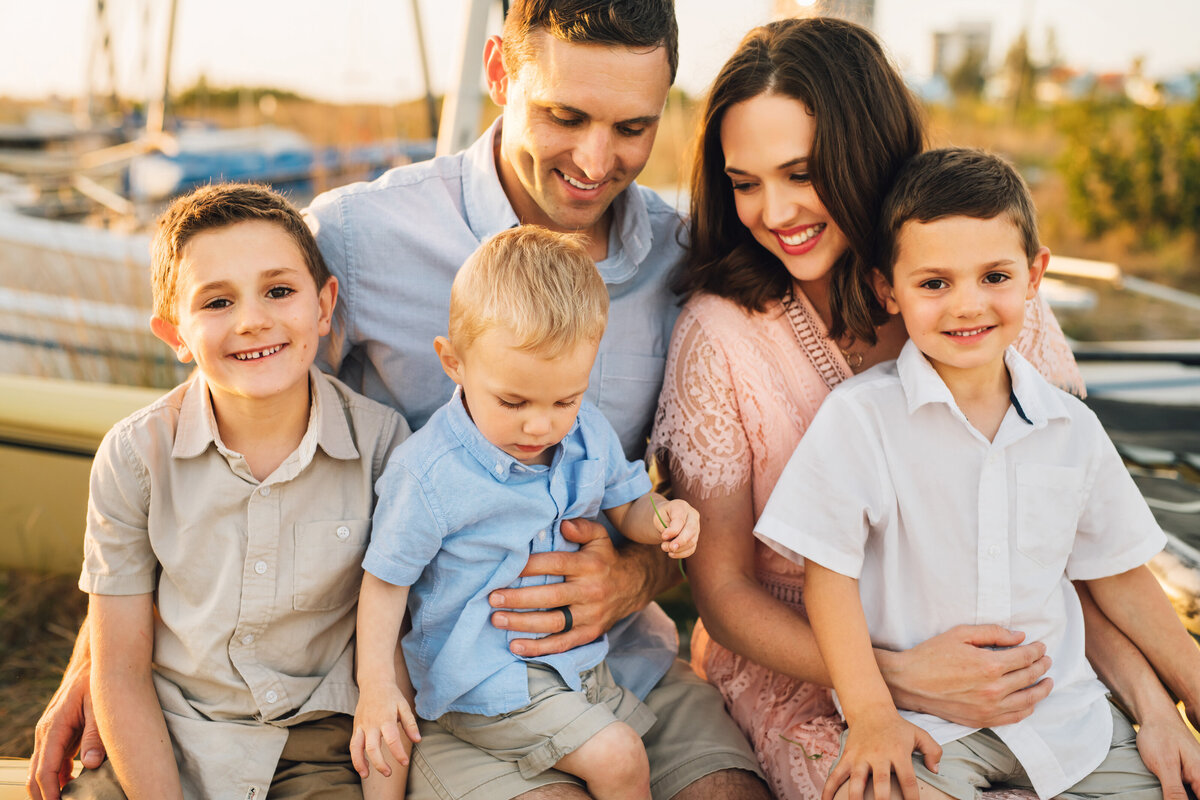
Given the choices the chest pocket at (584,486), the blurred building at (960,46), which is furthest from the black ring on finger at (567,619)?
the blurred building at (960,46)

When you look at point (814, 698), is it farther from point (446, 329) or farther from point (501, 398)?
point (446, 329)

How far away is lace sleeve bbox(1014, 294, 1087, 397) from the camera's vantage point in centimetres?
204

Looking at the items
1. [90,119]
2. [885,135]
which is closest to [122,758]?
[885,135]

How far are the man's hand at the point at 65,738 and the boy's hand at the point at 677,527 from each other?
3.46 feet

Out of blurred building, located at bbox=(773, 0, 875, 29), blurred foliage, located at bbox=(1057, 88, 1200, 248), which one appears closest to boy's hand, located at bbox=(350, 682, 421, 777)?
blurred building, located at bbox=(773, 0, 875, 29)

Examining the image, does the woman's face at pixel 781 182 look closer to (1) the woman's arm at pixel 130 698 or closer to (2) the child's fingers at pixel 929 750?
(2) the child's fingers at pixel 929 750

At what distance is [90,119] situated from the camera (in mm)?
8906

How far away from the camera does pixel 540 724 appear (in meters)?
1.63

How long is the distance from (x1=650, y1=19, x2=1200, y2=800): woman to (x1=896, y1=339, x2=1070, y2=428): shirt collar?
9.2 inches

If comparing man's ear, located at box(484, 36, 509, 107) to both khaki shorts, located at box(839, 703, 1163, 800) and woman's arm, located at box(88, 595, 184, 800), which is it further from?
khaki shorts, located at box(839, 703, 1163, 800)

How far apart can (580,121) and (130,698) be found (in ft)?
4.57

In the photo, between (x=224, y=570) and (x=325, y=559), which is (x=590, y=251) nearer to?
(x=325, y=559)

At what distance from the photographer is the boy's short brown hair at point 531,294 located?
5.13 feet

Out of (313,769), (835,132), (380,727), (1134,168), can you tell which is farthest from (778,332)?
(1134,168)
